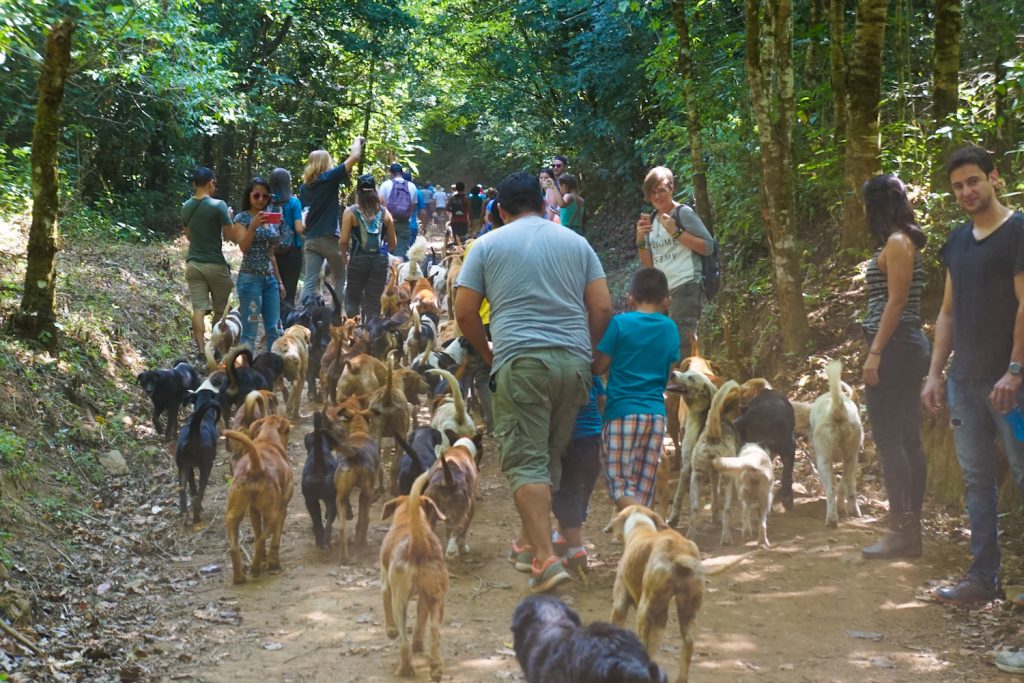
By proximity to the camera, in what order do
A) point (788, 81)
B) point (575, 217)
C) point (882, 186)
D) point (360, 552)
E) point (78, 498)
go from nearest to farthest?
1. point (882, 186)
2. point (360, 552)
3. point (78, 498)
4. point (788, 81)
5. point (575, 217)

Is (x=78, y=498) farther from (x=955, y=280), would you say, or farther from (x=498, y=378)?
(x=955, y=280)

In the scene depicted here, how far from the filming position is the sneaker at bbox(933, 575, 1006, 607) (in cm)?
549

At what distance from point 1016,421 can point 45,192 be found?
320 inches

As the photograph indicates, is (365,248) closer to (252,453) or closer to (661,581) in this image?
(252,453)

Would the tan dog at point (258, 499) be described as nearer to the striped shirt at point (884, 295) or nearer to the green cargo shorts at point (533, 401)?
the green cargo shorts at point (533, 401)

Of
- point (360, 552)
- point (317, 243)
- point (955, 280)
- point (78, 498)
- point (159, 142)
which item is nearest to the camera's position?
point (955, 280)

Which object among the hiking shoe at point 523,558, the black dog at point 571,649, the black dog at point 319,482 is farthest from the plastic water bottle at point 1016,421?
the black dog at point 319,482

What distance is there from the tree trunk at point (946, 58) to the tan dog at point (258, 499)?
6.45m

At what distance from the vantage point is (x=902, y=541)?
636 cm

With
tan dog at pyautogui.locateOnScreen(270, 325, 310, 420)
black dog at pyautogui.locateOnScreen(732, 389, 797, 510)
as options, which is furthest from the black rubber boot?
tan dog at pyautogui.locateOnScreen(270, 325, 310, 420)

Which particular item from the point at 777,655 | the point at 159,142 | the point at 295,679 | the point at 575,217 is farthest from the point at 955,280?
the point at 159,142

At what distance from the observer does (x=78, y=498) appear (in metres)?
7.80

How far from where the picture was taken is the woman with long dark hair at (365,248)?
37.5ft

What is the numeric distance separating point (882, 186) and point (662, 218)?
93.6 inches
